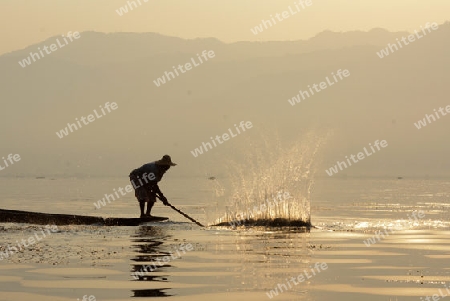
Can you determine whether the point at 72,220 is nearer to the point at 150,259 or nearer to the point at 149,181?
the point at 149,181

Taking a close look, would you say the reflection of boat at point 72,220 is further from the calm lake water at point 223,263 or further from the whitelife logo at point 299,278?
the whitelife logo at point 299,278

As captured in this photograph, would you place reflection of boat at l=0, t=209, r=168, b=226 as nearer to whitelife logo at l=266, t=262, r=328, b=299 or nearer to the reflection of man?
the reflection of man

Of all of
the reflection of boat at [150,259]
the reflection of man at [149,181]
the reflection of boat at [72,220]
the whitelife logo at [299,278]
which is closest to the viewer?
the whitelife logo at [299,278]

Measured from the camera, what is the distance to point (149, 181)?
3022 cm

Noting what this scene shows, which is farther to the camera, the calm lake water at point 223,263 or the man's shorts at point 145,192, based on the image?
the man's shorts at point 145,192

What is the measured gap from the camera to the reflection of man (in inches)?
1188

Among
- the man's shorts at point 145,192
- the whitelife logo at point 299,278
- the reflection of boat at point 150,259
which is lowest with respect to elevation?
the whitelife logo at point 299,278

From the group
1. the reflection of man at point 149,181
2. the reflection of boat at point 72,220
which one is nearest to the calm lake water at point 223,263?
the reflection of boat at point 72,220

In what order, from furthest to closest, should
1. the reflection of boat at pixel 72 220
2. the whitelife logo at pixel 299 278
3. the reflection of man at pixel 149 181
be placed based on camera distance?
the reflection of man at pixel 149 181
the reflection of boat at pixel 72 220
the whitelife logo at pixel 299 278


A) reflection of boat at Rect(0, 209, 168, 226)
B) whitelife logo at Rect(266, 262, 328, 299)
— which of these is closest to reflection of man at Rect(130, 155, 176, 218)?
reflection of boat at Rect(0, 209, 168, 226)

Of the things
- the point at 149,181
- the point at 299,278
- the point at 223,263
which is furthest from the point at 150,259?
the point at 149,181

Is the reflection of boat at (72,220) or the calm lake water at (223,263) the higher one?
the reflection of boat at (72,220)

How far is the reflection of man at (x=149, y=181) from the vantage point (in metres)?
30.2

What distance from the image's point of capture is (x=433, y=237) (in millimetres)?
26391
